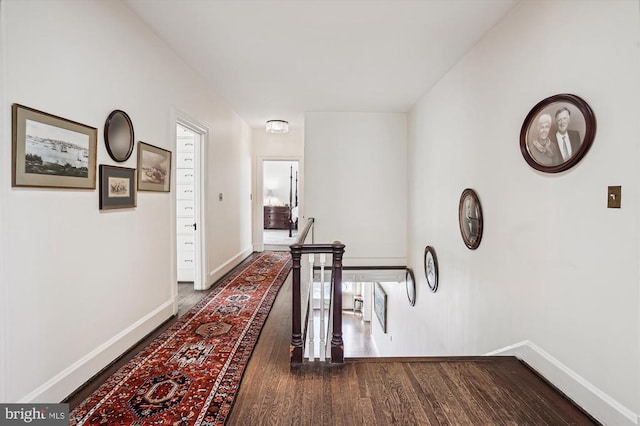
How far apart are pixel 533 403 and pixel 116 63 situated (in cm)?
346

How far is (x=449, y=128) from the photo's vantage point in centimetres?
381

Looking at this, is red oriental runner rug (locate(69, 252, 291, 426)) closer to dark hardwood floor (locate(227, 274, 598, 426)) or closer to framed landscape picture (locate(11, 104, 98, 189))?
dark hardwood floor (locate(227, 274, 598, 426))

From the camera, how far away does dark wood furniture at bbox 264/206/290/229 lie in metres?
11.6

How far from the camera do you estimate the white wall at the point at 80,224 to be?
1724 mm

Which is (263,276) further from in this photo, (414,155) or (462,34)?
(462,34)

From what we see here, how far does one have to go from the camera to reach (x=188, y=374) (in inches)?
92.4

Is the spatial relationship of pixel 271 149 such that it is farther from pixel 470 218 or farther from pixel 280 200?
pixel 280 200

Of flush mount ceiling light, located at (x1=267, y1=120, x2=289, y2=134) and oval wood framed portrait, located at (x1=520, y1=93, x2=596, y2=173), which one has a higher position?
flush mount ceiling light, located at (x1=267, y1=120, x2=289, y2=134)

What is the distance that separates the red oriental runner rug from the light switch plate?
2.26 meters

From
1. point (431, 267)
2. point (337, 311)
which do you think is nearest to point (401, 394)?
point (337, 311)

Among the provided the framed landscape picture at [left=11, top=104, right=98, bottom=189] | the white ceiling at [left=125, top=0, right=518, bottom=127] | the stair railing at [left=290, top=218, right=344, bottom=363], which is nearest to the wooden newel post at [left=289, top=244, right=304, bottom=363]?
the stair railing at [left=290, top=218, right=344, bottom=363]

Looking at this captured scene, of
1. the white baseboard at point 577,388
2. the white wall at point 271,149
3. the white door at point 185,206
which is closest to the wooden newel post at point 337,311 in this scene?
the white baseboard at point 577,388

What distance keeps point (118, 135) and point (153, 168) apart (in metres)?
0.56

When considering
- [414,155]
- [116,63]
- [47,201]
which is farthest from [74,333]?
[414,155]
